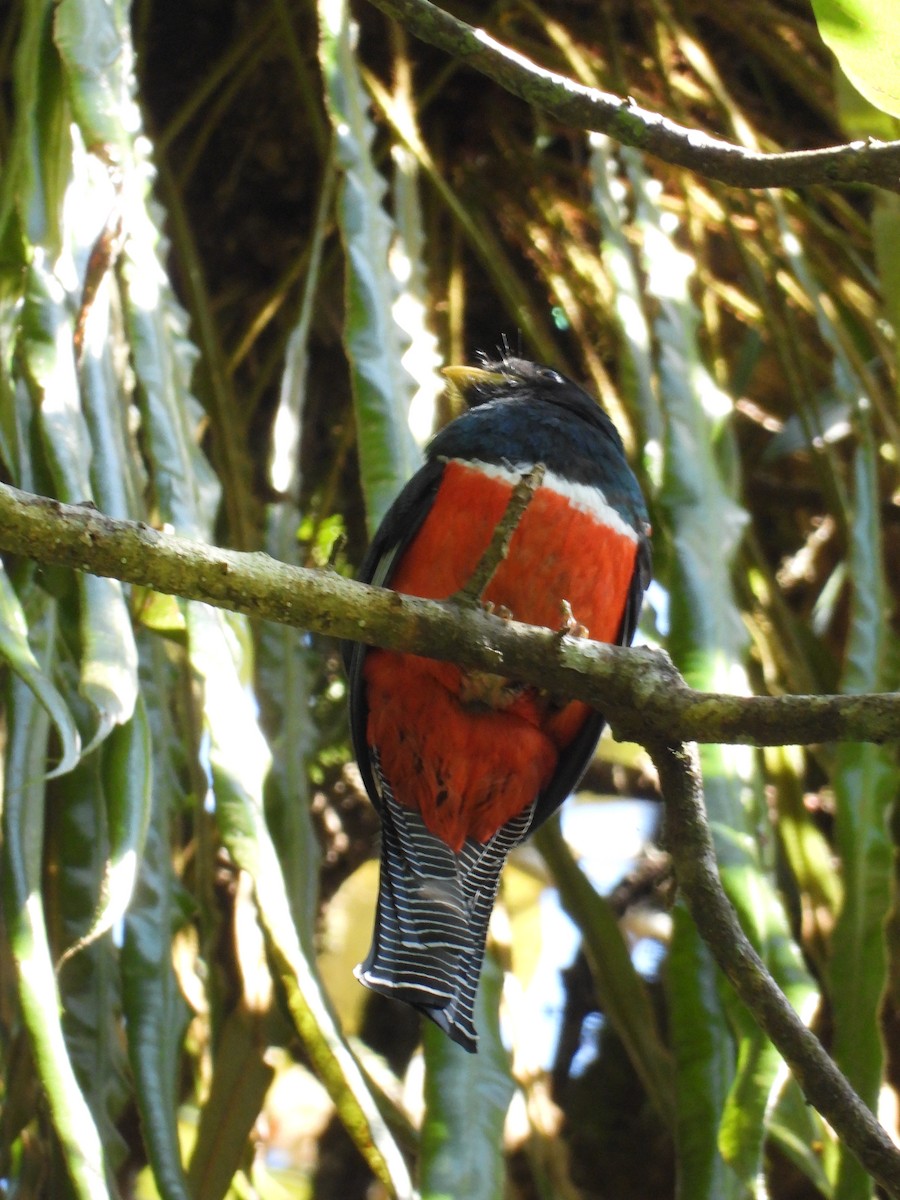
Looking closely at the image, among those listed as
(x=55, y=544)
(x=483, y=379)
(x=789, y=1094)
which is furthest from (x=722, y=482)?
(x=55, y=544)

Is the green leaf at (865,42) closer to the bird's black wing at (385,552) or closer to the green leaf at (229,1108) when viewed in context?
the bird's black wing at (385,552)

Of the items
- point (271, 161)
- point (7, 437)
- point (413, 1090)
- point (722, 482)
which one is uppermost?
point (271, 161)

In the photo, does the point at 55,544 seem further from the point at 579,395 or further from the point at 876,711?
the point at 579,395

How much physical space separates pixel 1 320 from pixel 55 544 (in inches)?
30.5

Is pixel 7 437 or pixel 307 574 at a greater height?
pixel 7 437

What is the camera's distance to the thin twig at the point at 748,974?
1401 mm

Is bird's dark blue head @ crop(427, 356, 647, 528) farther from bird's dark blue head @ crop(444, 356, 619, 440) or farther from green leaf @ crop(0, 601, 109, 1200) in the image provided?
green leaf @ crop(0, 601, 109, 1200)

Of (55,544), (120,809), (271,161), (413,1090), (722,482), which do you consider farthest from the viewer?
(271,161)

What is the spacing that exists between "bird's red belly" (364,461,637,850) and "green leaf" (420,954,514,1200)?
613mm

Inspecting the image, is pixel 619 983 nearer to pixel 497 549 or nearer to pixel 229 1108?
pixel 229 1108

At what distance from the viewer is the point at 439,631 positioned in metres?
1.54

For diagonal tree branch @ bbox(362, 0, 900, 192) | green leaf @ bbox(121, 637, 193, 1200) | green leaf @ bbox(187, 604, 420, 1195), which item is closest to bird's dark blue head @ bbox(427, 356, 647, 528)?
green leaf @ bbox(121, 637, 193, 1200)

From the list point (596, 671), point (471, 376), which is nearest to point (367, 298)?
point (471, 376)

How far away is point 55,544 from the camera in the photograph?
129 cm
